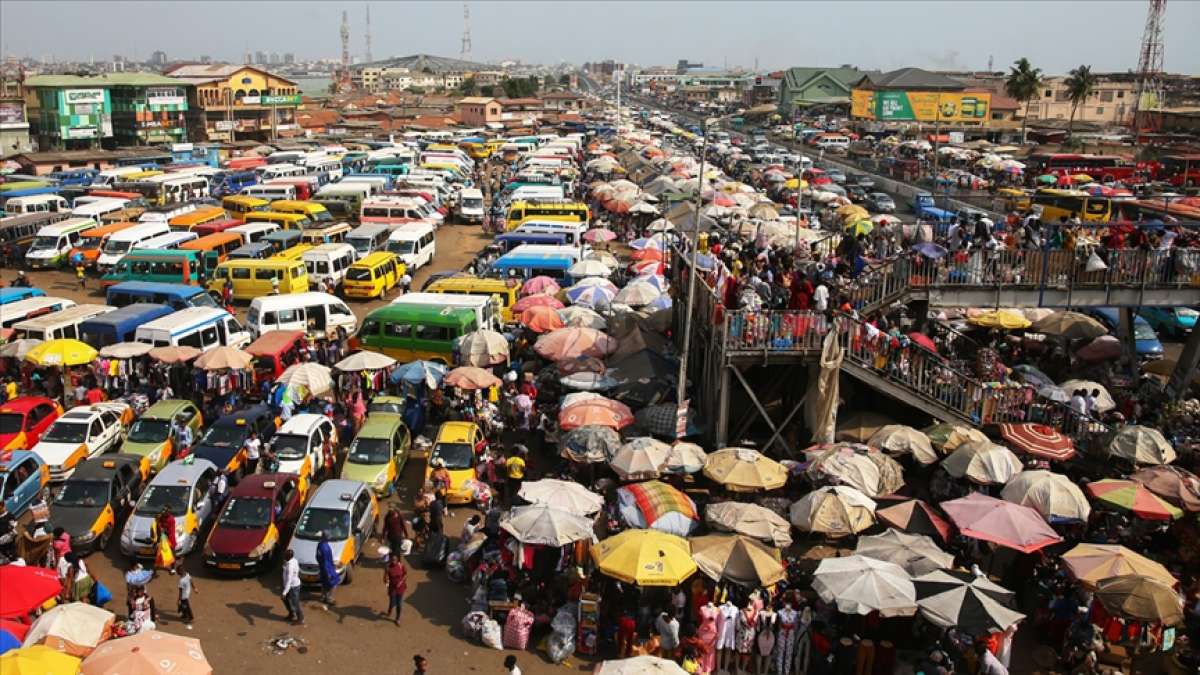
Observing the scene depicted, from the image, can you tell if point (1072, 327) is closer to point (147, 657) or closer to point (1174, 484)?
point (1174, 484)

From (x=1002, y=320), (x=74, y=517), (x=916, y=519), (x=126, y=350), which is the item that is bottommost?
(x=74, y=517)

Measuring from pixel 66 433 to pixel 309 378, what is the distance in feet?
13.9

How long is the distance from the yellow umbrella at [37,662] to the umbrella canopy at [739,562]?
6.67 m

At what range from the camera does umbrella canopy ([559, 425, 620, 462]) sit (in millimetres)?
15281

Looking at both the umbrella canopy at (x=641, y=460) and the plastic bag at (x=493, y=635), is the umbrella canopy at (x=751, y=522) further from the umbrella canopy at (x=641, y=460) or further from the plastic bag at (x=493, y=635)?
the plastic bag at (x=493, y=635)

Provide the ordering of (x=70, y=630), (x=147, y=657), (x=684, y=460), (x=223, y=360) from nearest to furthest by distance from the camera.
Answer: (x=147, y=657) → (x=70, y=630) → (x=684, y=460) → (x=223, y=360)

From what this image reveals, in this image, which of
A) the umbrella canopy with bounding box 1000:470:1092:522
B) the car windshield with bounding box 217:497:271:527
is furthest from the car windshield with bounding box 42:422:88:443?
the umbrella canopy with bounding box 1000:470:1092:522

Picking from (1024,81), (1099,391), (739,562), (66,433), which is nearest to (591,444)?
(739,562)

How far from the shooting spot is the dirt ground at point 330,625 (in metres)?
A: 11.3

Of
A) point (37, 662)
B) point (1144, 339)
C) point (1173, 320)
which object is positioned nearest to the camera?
point (37, 662)

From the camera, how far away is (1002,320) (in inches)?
873

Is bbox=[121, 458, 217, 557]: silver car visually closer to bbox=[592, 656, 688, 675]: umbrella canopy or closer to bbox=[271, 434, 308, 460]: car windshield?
bbox=[271, 434, 308, 460]: car windshield

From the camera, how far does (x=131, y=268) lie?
95.3ft

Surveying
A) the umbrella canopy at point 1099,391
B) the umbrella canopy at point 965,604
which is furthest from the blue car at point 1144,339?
the umbrella canopy at point 965,604
